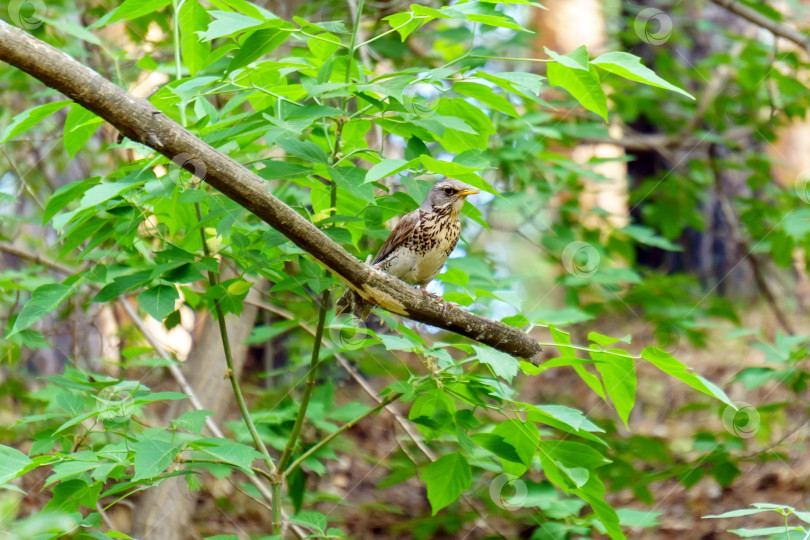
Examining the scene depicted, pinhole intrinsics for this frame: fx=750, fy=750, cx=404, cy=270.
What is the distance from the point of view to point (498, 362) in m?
1.97

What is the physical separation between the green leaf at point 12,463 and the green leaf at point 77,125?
0.92 meters

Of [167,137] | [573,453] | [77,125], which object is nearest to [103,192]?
[167,137]

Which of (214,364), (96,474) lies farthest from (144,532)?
(96,474)

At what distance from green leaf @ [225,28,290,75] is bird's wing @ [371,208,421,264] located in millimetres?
1295

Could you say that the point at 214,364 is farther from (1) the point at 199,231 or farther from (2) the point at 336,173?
(2) the point at 336,173

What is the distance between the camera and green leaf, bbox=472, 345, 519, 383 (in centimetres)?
192

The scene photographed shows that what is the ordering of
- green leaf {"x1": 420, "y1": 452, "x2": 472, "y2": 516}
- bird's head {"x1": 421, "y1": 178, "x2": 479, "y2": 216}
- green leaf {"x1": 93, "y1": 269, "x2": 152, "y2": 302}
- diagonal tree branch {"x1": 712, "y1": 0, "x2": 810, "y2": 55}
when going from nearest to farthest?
green leaf {"x1": 93, "y1": 269, "x2": 152, "y2": 302} → green leaf {"x1": 420, "y1": 452, "x2": 472, "y2": 516} → bird's head {"x1": 421, "y1": 178, "x2": 479, "y2": 216} → diagonal tree branch {"x1": 712, "y1": 0, "x2": 810, "y2": 55}

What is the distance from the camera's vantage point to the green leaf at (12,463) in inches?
75.1

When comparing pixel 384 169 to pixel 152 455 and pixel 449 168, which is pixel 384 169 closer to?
pixel 449 168

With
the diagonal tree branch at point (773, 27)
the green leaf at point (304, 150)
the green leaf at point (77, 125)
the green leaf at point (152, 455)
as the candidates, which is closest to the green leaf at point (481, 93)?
the green leaf at point (304, 150)

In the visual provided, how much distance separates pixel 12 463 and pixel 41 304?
1.75ft

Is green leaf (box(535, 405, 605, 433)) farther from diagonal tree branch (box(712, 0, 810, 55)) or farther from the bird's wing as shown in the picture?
diagonal tree branch (box(712, 0, 810, 55))

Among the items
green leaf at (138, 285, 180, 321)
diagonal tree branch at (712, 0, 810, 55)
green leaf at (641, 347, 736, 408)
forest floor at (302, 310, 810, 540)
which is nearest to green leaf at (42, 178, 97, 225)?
green leaf at (138, 285, 180, 321)

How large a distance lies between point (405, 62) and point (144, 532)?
134 inches
